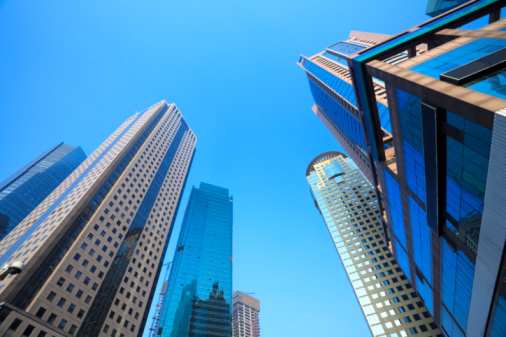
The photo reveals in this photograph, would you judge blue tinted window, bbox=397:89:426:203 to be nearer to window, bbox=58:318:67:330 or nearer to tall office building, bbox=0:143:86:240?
window, bbox=58:318:67:330

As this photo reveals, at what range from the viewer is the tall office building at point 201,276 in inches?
2950

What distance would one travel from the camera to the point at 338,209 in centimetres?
9494

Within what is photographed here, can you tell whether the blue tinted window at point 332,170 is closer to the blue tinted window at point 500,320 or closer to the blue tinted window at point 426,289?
the blue tinted window at point 426,289

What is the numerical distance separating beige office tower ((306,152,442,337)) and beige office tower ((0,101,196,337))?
2138 inches

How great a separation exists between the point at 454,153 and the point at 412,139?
228 inches

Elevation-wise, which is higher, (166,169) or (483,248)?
(166,169)

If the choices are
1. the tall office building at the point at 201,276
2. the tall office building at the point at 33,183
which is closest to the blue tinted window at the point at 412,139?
the tall office building at the point at 201,276

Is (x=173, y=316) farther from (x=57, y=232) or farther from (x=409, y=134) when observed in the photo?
(x=409, y=134)

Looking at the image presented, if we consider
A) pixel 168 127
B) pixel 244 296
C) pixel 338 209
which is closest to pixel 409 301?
pixel 338 209

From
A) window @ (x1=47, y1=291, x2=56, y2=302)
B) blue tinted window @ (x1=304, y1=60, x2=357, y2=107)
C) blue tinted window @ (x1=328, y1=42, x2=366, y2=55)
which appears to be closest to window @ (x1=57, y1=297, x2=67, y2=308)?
window @ (x1=47, y1=291, x2=56, y2=302)

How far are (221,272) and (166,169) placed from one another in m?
42.8

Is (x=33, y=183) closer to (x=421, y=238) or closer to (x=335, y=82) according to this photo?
(x=335, y=82)

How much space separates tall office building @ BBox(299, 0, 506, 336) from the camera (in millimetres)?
15195

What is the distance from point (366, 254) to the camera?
76.2 metres
